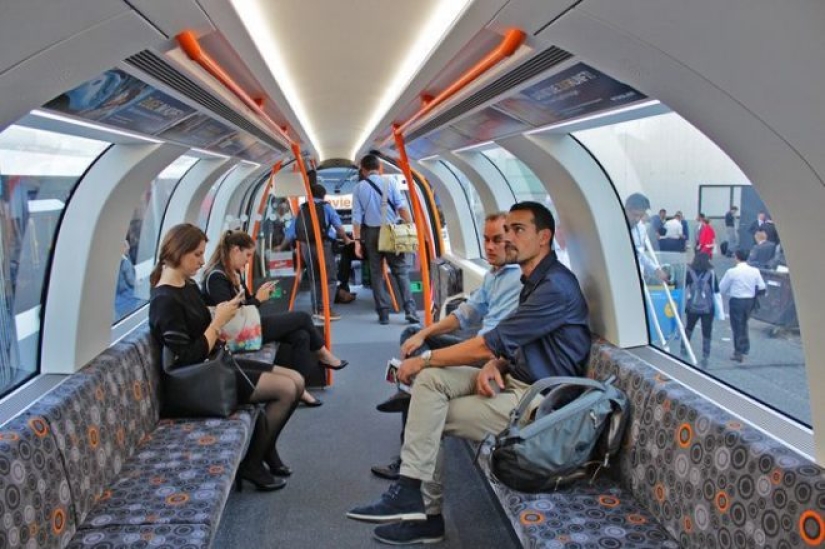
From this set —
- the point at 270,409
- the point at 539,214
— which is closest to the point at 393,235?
the point at 270,409

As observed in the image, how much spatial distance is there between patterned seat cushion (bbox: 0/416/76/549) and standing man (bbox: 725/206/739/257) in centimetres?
289

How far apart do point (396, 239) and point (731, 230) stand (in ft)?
20.4

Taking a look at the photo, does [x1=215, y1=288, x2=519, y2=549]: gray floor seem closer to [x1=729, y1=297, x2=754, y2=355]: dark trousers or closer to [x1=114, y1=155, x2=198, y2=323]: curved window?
[x1=729, y1=297, x2=754, y2=355]: dark trousers

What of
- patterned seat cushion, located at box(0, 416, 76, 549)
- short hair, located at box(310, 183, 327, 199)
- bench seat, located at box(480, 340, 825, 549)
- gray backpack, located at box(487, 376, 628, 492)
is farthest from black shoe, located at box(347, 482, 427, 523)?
short hair, located at box(310, 183, 327, 199)

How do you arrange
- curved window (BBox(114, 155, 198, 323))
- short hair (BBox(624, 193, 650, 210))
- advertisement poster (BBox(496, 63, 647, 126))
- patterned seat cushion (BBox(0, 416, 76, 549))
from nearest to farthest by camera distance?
patterned seat cushion (BBox(0, 416, 76, 549)), advertisement poster (BBox(496, 63, 647, 126)), short hair (BBox(624, 193, 650, 210)), curved window (BBox(114, 155, 198, 323))

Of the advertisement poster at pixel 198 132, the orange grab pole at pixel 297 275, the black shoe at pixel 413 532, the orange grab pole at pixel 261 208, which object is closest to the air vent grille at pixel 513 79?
the advertisement poster at pixel 198 132

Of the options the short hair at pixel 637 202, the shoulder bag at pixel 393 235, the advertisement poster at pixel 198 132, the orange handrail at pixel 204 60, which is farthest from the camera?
the shoulder bag at pixel 393 235

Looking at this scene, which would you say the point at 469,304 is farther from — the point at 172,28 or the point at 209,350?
the point at 172,28

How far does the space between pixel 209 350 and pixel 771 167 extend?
3238 mm

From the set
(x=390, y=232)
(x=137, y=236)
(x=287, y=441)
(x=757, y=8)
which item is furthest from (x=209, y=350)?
(x=390, y=232)

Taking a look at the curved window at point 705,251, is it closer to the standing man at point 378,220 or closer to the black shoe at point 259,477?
the black shoe at point 259,477

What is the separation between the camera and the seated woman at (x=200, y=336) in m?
4.24

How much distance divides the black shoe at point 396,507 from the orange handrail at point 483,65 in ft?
6.88

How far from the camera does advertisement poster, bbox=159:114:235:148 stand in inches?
165
